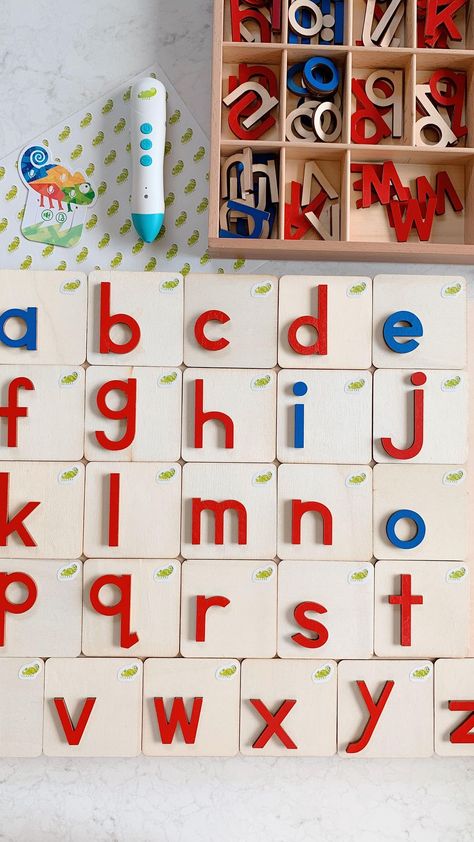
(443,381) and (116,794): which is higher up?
(443,381)

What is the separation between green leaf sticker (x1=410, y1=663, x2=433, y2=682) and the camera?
138cm

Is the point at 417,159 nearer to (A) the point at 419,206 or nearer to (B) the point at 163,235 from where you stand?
(A) the point at 419,206

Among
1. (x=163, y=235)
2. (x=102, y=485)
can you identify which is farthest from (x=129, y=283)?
(x=102, y=485)

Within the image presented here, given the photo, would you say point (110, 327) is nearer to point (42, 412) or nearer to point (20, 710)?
point (42, 412)

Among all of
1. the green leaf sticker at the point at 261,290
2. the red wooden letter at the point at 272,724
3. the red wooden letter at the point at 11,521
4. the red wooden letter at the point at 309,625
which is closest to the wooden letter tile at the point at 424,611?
the red wooden letter at the point at 309,625

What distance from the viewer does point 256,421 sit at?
139cm

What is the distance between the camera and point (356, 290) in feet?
4.63

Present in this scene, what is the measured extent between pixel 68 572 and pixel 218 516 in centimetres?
30

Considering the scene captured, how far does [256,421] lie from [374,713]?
1.96ft

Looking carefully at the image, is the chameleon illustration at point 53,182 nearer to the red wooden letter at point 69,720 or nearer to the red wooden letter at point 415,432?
the red wooden letter at point 415,432

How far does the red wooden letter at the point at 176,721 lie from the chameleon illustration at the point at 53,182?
0.99 meters

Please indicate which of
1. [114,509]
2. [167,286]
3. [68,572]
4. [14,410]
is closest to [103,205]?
[167,286]

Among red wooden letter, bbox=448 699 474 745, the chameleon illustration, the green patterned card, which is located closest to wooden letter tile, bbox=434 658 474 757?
red wooden letter, bbox=448 699 474 745

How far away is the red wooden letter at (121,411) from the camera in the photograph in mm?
1382
